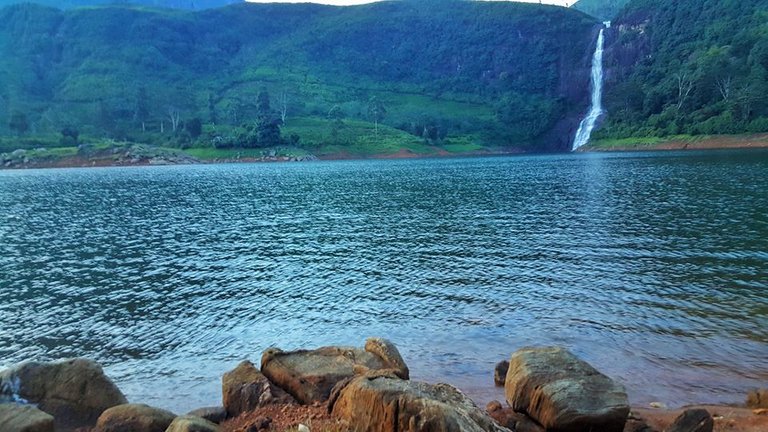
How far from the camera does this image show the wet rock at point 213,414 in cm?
1410

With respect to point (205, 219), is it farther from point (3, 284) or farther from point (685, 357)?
point (685, 357)

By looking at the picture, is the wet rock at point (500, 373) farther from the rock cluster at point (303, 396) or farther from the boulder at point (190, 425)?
the boulder at point (190, 425)

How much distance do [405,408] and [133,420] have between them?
7673 millimetres

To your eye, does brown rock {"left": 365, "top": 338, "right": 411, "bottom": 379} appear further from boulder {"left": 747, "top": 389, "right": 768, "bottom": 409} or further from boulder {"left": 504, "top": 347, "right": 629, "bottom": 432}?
boulder {"left": 747, "top": 389, "right": 768, "bottom": 409}

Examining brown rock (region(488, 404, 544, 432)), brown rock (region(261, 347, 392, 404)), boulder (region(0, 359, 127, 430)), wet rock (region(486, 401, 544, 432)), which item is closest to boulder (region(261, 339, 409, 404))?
brown rock (region(261, 347, 392, 404))

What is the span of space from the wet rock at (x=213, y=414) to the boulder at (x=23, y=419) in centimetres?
331

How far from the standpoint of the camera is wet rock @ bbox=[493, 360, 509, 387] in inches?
671

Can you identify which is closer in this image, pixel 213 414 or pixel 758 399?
pixel 213 414

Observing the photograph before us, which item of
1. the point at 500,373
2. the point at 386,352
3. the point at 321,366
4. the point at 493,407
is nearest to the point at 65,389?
the point at 321,366

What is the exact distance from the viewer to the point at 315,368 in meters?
15.3

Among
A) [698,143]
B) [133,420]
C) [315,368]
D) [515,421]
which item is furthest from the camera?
[698,143]

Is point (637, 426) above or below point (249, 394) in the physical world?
below

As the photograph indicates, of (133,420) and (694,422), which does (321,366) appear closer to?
(133,420)

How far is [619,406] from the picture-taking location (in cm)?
1293
